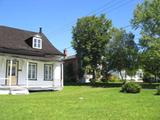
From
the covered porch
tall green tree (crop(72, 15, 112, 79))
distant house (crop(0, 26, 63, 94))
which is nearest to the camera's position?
the covered porch

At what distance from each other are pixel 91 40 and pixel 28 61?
20.1 metres

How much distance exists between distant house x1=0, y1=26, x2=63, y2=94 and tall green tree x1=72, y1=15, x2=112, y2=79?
46.2 ft

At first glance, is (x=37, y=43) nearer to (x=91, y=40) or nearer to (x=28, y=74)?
(x=28, y=74)

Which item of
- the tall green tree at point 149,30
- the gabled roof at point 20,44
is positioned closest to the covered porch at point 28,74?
the gabled roof at point 20,44

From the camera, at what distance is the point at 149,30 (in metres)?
46.7

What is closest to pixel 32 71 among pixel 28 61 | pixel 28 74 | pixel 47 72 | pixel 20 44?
pixel 28 74

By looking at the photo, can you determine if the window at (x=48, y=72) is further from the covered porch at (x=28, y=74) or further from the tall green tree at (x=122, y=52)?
the tall green tree at (x=122, y=52)

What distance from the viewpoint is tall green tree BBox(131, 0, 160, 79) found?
43531 millimetres

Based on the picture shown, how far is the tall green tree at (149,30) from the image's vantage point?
143ft

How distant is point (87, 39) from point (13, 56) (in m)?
22.5

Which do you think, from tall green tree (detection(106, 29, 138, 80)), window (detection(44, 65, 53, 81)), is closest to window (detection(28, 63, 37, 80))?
window (detection(44, 65, 53, 81))

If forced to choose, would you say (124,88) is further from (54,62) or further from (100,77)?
(100,77)

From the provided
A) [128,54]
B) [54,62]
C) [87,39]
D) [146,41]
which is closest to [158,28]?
[146,41]

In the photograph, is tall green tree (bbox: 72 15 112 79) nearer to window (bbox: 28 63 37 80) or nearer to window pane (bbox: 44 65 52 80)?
window pane (bbox: 44 65 52 80)
